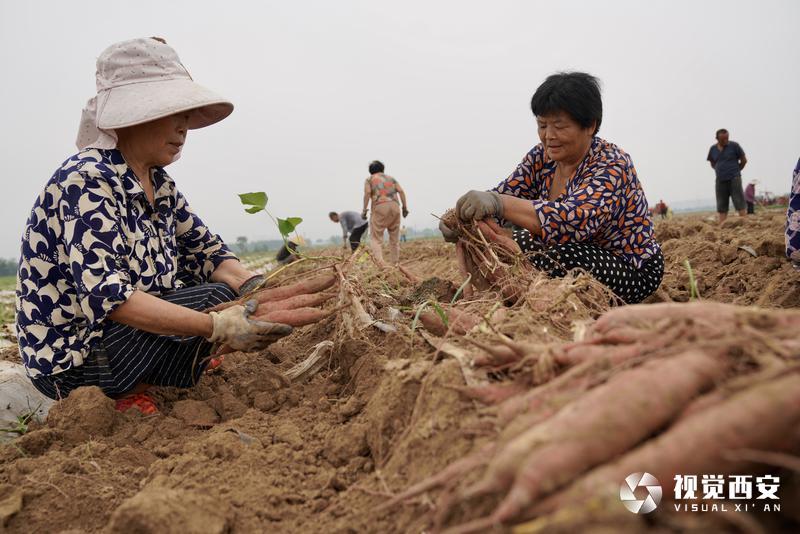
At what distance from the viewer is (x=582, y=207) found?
2.21 m

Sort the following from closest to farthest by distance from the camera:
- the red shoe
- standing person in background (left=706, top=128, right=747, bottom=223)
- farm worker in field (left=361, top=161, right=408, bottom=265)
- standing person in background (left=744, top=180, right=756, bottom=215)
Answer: the red shoe → farm worker in field (left=361, top=161, right=408, bottom=265) → standing person in background (left=706, top=128, right=747, bottom=223) → standing person in background (left=744, top=180, right=756, bottom=215)

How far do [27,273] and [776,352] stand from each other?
2110mm

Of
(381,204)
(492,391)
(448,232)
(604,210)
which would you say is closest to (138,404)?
(492,391)

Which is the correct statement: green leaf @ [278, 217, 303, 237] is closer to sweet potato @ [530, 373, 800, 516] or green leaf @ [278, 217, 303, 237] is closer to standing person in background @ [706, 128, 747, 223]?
sweet potato @ [530, 373, 800, 516]

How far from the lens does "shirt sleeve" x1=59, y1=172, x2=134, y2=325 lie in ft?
5.52

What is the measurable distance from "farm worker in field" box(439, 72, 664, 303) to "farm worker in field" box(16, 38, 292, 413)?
1.12 metres

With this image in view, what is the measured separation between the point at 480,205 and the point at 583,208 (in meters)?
0.43

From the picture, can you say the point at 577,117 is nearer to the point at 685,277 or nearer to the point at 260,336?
the point at 260,336

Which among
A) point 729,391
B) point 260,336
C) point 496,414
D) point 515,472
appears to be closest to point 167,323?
point 260,336

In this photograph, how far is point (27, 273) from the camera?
5.89 ft

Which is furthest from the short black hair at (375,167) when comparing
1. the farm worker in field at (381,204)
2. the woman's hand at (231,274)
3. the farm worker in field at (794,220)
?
the farm worker in field at (794,220)

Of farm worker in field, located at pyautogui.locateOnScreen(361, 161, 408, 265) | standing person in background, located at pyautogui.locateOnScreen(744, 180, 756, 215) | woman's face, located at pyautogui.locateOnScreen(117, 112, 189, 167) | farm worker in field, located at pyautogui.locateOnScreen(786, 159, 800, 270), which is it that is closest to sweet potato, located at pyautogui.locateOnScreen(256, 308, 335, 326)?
woman's face, located at pyautogui.locateOnScreen(117, 112, 189, 167)

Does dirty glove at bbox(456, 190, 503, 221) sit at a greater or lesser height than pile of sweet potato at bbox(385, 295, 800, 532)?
greater

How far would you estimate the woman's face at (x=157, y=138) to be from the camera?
74.0 inches
